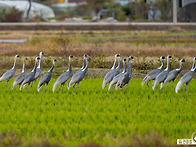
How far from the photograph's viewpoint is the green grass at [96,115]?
23.1 ft

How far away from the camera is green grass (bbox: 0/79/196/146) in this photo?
703 cm

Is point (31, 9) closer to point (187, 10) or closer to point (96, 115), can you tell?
point (187, 10)

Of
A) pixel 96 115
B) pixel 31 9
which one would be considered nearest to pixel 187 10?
pixel 31 9

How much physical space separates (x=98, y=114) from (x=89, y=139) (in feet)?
4.90

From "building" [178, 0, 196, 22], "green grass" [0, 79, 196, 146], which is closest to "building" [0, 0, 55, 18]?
"building" [178, 0, 196, 22]

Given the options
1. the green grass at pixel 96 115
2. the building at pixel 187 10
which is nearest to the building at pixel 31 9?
the building at pixel 187 10

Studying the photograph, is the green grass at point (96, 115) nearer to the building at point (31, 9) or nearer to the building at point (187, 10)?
the building at point (187, 10)

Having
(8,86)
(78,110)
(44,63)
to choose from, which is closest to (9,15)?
(44,63)

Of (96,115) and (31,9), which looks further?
(31,9)

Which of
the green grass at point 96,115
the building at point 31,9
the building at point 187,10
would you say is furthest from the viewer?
the building at point 31,9

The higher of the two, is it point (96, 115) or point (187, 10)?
point (187, 10)

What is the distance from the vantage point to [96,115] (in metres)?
8.30

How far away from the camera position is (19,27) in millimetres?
39375

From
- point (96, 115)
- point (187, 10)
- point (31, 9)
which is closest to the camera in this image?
point (96, 115)
